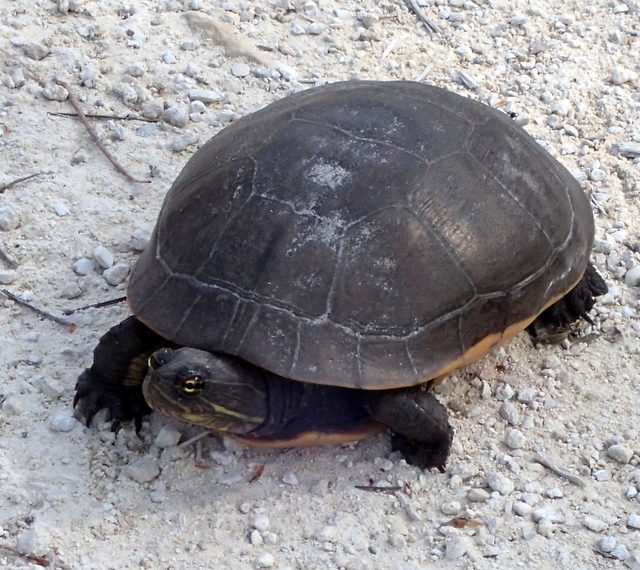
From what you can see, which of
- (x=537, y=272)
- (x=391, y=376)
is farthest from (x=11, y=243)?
(x=537, y=272)

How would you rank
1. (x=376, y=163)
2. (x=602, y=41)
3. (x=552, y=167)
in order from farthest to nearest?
(x=602, y=41), (x=552, y=167), (x=376, y=163)

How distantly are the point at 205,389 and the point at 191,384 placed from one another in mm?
75

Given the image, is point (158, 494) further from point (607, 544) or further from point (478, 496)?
point (607, 544)

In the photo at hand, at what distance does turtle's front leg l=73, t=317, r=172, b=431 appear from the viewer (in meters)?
4.40

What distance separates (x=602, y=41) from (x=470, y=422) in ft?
11.4

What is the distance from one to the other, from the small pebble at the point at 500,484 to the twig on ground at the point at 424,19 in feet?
11.9

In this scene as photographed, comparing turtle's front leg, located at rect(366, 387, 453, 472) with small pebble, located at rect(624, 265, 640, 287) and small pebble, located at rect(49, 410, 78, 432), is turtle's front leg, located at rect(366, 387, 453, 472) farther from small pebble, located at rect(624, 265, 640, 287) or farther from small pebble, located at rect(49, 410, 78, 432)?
small pebble, located at rect(624, 265, 640, 287)

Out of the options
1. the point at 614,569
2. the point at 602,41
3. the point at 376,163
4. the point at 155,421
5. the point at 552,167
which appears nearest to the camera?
the point at 614,569

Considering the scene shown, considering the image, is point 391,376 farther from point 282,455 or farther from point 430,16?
Answer: point 430,16

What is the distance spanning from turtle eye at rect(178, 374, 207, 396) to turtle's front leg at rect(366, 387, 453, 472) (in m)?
0.71

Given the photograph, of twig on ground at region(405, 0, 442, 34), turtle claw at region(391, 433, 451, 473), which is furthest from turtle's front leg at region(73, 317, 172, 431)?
twig on ground at region(405, 0, 442, 34)

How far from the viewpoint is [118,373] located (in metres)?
4.44

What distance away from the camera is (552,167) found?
4.94 meters

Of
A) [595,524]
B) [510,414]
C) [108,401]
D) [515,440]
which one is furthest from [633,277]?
[108,401]
